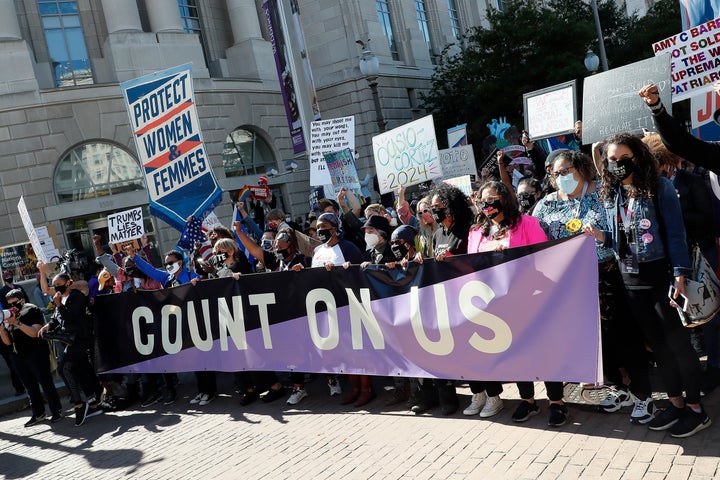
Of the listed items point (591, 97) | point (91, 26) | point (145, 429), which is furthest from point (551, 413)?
point (91, 26)

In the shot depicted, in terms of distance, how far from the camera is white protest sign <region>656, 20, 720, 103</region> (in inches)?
279

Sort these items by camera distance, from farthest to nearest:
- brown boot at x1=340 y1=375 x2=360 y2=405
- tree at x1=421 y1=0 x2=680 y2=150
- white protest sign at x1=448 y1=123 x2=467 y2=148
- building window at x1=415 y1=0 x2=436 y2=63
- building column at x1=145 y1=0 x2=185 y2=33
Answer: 1. building window at x1=415 y1=0 x2=436 y2=63
2. tree at x1=421 y1=0 x2=680 y2=150
3. building column at x1=145 y1=0 x2=185 y2=33
4. white protest sign at x1=448 y1=123 x2=467 y2=148
5. brown boot at x1=340 y1=375 x2=360 y2=405

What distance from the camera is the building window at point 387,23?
30675 mm

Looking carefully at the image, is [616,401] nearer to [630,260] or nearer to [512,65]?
[630,260]

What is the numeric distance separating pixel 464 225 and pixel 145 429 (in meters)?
4.53

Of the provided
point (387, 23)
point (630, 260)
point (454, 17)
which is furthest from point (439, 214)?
point (454, 17)

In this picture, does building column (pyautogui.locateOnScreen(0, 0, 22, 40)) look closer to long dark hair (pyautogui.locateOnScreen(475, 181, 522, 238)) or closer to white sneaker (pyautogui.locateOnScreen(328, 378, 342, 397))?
white sneaker (pyautogui.locateOnScreen(328, 378, 342, 397))

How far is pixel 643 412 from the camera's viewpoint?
4887 millimetres

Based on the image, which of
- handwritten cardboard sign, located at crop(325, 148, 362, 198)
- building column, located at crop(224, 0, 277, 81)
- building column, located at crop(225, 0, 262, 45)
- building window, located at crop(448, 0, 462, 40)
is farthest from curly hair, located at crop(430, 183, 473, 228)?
building window, located at crop(448, 0, 462, 40)

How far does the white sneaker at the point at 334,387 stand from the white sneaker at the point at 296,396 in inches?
13.1

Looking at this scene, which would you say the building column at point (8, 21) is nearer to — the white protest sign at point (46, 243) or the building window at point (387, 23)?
the white protest sign at point (46, 243)

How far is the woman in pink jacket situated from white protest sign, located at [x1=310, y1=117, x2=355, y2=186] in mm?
6430

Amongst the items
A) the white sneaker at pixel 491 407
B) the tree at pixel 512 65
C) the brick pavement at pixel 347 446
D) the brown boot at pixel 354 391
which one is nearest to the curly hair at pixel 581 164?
the brick pavement at pixel 347 446

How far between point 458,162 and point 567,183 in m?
6.81
